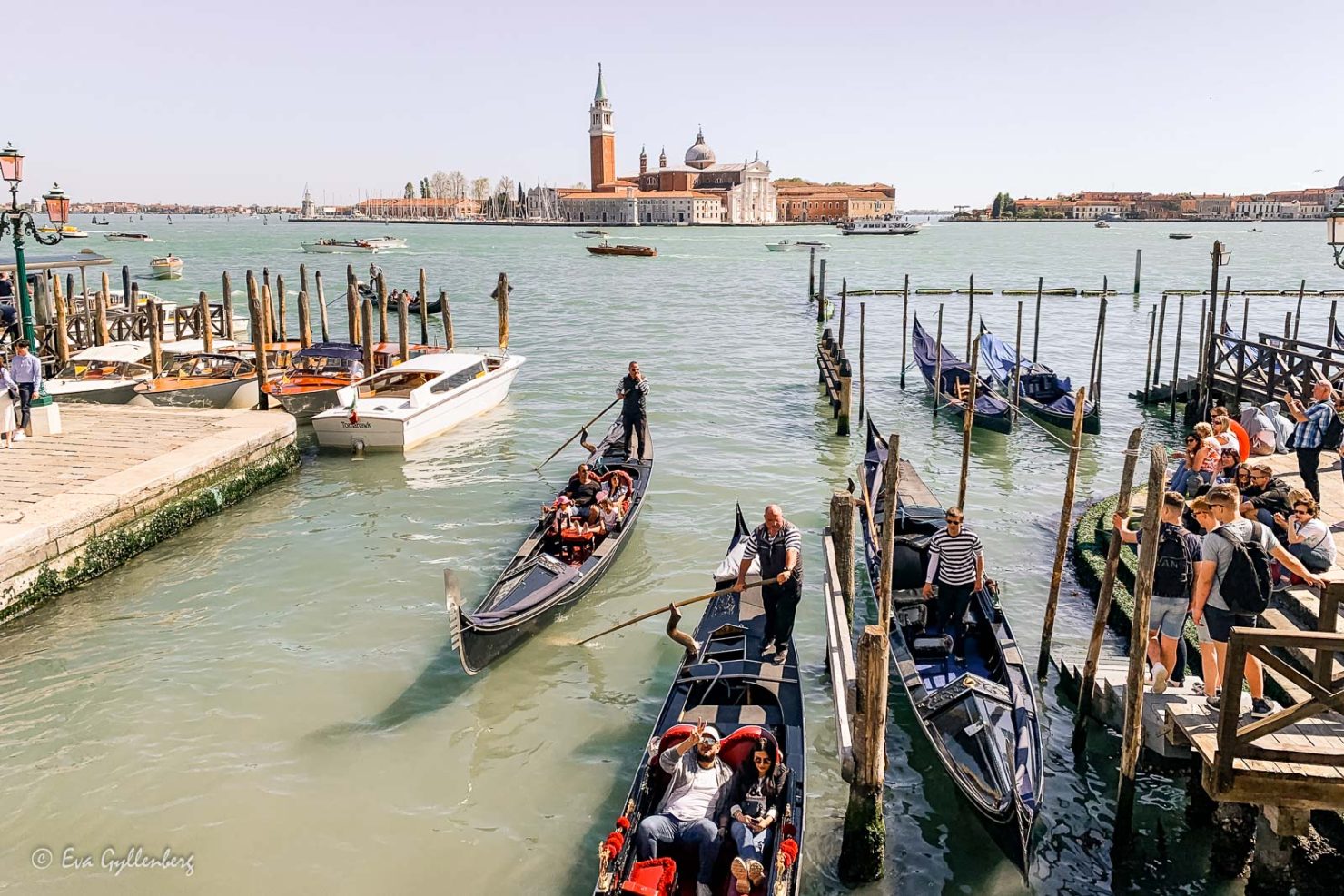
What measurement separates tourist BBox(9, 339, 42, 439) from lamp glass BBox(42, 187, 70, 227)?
Result: 2.14 metres

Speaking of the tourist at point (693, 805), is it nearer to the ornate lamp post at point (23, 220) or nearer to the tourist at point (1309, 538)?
the tourist at point (1309, 538)

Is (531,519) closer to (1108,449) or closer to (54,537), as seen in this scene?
(54,537)

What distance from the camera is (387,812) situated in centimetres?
606

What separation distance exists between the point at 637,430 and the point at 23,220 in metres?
7.69

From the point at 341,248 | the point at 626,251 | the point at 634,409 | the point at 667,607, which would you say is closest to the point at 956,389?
the point at 634,409

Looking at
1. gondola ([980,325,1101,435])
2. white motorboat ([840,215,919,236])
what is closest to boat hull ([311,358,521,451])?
gondola ([980,325,1101,435])

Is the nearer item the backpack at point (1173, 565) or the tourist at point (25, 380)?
the backpack at point (1173, 565)

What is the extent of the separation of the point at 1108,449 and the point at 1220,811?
10015 millimetres

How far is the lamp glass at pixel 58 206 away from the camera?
12.4 metres

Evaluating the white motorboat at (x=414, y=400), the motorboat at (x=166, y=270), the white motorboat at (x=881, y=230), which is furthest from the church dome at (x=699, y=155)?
the white motorboat at (x=414, y=400)

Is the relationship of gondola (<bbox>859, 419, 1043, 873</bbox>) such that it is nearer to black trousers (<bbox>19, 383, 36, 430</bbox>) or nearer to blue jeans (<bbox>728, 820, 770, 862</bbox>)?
blue jeans (<bbox>728, 820, 770, 862</bbox>)

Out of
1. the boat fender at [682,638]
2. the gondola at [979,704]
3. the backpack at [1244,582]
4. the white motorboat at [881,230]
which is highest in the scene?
the white motorboat at [881,230]

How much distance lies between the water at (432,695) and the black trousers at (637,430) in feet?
2.45

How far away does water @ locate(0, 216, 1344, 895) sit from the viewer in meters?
5.63
